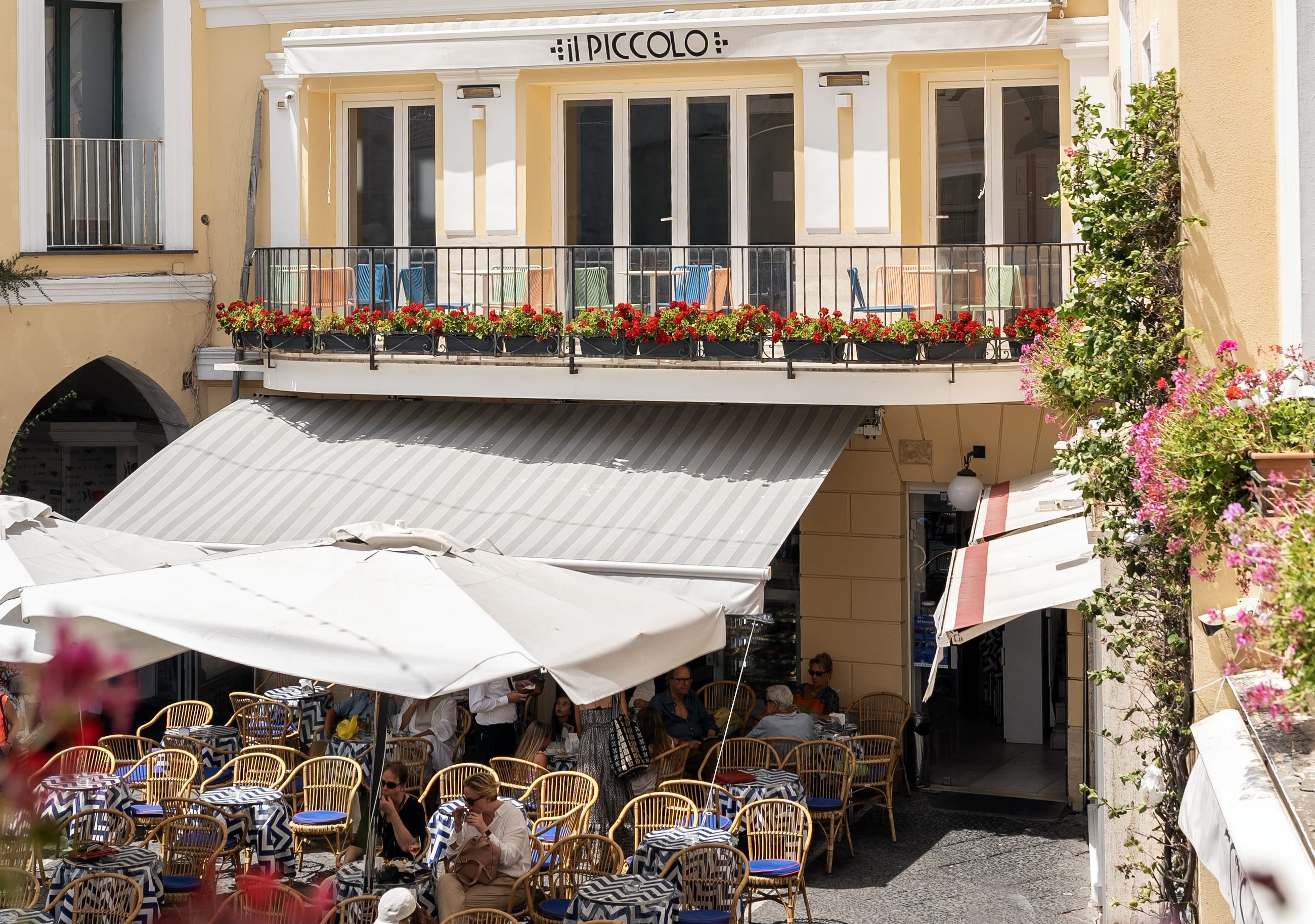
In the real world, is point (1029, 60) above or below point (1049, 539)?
above

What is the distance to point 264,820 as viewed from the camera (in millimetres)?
10086

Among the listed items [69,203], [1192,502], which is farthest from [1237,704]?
[69,203]

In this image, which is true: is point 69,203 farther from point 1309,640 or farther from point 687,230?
point 1309,640

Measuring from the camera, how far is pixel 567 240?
15.3 m

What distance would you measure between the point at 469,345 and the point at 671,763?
15.1 ft

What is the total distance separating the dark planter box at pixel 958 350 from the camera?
1269 centimetres

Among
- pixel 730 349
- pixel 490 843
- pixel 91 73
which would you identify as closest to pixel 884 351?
pixel 730 349

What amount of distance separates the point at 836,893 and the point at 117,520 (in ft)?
25.2

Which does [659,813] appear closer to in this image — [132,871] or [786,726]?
[786,726]

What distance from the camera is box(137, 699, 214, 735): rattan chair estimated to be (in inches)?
537

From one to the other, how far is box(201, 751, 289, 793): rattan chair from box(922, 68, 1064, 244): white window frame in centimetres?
804

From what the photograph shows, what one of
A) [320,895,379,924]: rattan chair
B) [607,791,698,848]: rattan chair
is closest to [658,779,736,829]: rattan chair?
[607,791,698,848]: rattan chair

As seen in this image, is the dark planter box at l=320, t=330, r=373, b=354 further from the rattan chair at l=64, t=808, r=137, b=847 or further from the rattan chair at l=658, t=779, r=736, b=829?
the rattan chair at l=64, t=808, r=137, b=847

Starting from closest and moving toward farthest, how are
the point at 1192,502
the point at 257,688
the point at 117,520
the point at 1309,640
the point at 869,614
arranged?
the point at 1309,640, the point at 1192,502, the point at 117,520, the point at 869,614, the point at 257,688
